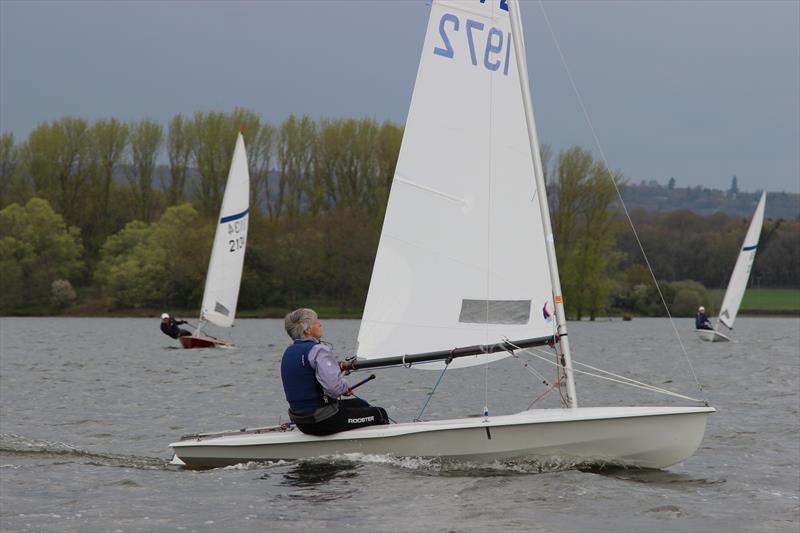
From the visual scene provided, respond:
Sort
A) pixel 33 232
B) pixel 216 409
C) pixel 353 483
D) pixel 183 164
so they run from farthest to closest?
pixel 183 164 → pixel 33 232 → pixel 216 409 → pixel 353 483

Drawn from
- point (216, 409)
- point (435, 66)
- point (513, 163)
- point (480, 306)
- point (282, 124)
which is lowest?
point (216, 409)

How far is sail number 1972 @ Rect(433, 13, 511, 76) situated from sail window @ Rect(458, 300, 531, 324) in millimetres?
2129

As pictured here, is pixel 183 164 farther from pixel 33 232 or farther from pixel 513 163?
pixel 513 163

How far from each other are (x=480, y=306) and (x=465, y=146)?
151 cm

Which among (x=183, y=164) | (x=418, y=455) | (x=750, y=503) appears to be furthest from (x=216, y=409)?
(x=183, y=164)

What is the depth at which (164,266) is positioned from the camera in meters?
61.8

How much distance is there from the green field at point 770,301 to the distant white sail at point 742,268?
41.8 metres

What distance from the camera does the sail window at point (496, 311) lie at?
1016cm

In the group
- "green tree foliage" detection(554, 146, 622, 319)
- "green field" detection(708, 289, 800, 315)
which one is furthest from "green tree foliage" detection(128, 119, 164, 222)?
"green field" detection(708, 289, 800, 315)

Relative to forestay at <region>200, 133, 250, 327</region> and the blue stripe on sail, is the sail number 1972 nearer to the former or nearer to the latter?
forestay at <region>200, 133, 250, 327</region>

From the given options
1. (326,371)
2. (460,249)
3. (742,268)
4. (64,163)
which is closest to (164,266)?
Result: (64,163)

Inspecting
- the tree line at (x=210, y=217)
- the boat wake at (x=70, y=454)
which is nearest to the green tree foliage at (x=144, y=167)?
the tree line at (x=210, y=217)

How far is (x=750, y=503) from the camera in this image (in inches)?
365

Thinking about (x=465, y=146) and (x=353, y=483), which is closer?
(x=353, y=483)
